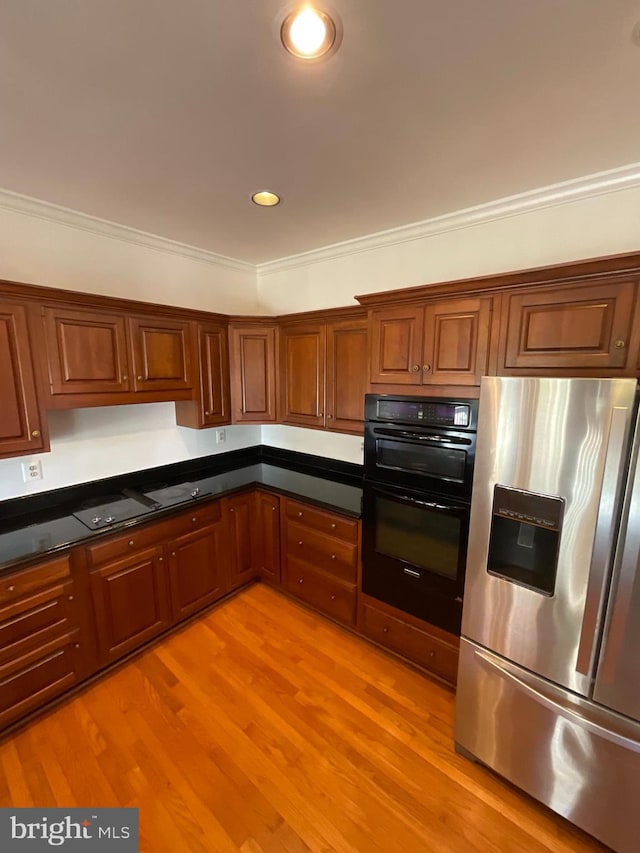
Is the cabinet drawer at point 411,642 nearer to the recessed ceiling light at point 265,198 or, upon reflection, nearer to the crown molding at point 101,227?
the recessed ceiling light at point 265,198

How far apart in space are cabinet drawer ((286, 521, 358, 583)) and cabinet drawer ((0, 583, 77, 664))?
134 centimetres

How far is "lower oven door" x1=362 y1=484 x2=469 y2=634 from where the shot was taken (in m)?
1.91

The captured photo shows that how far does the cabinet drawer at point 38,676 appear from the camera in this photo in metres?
1.78

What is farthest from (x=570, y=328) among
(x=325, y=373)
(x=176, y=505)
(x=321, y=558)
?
(x=176, y=505)

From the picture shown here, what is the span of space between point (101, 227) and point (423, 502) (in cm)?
255

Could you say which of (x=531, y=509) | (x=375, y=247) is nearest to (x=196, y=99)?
(x=375, y=247)

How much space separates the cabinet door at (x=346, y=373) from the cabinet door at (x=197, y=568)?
117 centimetres

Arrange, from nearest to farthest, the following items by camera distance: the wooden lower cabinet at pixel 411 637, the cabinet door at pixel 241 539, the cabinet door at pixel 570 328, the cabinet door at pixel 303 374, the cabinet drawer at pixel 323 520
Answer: the cabinet door at pixel 570 328
the wooden lower cabinet at pixel 411 637
the cabinet drawer at pixel 323 520
the cabinet door at pixel 303 374
the cabinet door at pixel 241 539

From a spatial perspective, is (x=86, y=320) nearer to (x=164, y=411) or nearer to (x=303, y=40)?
(x=164, y=411)

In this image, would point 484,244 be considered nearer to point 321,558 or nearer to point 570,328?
point 570,328

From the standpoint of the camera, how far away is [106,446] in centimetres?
250

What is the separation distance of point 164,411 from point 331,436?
1.31 m

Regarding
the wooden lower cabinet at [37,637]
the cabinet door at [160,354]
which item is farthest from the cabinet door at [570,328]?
the wooden lower cabinet at [37,637]

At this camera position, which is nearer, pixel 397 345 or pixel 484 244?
pixel 397 345
